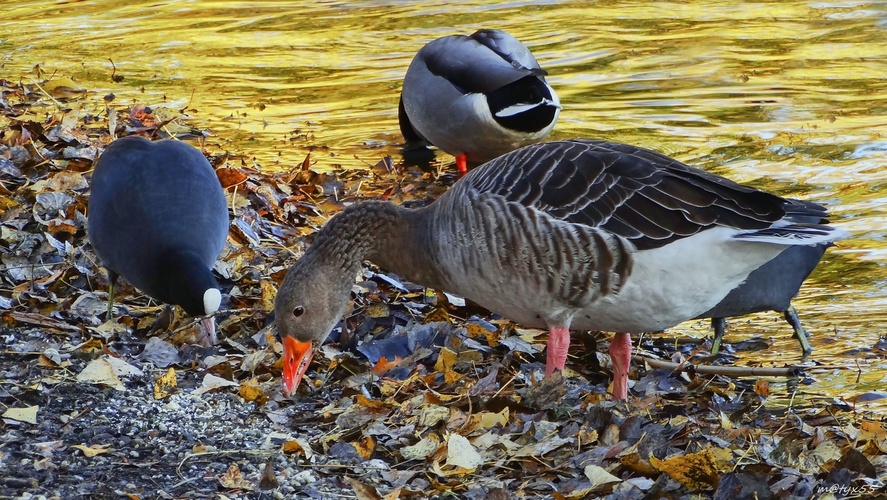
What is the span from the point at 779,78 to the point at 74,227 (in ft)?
32.2

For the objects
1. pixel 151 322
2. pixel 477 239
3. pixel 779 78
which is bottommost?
pixel 779 78

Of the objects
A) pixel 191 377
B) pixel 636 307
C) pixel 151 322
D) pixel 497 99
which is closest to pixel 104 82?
pixel 497 99

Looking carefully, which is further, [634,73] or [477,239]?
[634,73]

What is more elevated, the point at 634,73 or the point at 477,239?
the point at 477,239

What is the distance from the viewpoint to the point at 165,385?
546 cm

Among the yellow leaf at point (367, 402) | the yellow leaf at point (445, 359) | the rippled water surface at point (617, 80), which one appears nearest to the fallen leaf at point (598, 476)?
the yellow leaf at point (367, 402)

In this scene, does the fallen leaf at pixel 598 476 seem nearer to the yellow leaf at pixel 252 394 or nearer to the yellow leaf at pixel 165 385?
the yellow leaf at pixel 252 394

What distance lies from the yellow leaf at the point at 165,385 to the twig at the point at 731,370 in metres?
2.89

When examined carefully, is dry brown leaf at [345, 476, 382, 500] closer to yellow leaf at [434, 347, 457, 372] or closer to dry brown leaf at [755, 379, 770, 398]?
yellow leaf at [434, 347, 457, 372]

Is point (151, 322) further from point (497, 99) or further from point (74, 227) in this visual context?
point (497, 99)

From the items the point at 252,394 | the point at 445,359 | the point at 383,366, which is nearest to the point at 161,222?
the point at 252,394

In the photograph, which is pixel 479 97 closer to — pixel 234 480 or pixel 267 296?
pixel 267 296

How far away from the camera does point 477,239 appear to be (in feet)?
18.5

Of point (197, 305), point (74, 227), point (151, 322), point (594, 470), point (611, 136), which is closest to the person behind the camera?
point (594, 470)
